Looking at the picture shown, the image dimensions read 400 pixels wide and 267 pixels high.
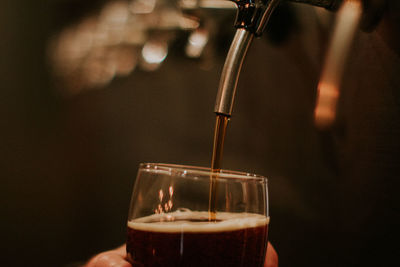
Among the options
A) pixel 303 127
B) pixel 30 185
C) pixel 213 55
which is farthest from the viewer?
pixel 30 185

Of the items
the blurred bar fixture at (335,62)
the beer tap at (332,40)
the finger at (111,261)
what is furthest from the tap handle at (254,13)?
the finger at (111,261)

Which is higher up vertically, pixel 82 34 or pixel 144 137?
pixel 82 34

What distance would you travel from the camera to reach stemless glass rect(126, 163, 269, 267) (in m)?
0.28

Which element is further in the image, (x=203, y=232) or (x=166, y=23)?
(x=166, y=23)

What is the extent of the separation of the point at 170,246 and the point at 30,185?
57cm

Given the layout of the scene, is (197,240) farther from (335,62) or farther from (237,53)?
(335,62)

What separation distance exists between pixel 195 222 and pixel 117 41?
0.53 metres

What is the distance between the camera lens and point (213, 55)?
0.63 meters

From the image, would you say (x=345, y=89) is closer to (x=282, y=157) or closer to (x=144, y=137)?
(x=282, y=157)

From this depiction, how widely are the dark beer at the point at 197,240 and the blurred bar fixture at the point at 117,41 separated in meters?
0.42

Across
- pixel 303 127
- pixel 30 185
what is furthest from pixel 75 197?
pixel 303 127

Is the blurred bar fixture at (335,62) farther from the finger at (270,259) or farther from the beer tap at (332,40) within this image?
the finger at (270,259)

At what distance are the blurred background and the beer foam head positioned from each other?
241mm

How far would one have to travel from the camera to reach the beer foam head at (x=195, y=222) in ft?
0.91
